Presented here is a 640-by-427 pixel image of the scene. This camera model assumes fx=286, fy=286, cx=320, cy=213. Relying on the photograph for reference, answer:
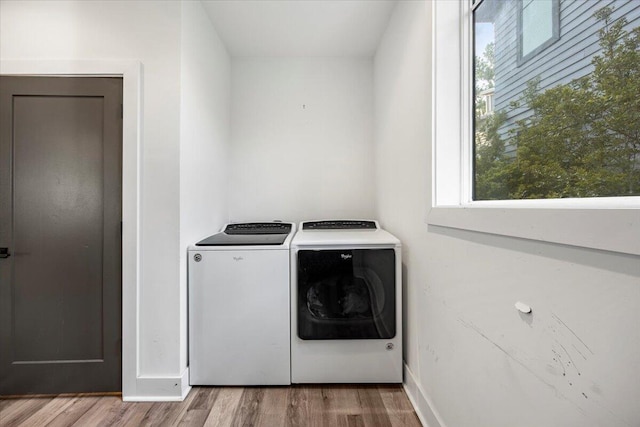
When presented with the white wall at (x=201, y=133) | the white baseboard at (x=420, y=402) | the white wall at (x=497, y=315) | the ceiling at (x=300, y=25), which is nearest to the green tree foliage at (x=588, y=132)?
the white wall at (x=497, y=315)

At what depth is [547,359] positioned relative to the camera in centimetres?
72

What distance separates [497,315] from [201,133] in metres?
2.00

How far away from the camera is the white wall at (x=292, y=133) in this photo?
273cm

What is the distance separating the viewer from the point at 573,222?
2.06 ft

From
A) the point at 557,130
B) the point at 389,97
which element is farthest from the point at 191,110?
the point at 557,130

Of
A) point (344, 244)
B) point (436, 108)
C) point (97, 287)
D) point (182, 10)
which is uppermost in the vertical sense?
point (182, 10)

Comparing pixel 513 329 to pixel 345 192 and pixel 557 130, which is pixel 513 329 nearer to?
pixel 557 130

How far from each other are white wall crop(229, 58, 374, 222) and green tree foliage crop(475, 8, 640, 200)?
1.82 meters

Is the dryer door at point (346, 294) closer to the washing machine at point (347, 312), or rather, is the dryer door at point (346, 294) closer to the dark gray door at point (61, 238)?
the washing machine at point (347, 312)

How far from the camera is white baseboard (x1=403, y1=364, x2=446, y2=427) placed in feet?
4.50

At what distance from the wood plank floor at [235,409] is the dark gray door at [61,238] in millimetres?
108

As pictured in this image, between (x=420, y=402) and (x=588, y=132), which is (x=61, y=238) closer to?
(x=420, y=402)

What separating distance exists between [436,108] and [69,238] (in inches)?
85.0

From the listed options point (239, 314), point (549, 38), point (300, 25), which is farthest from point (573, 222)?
point (300, 25)
